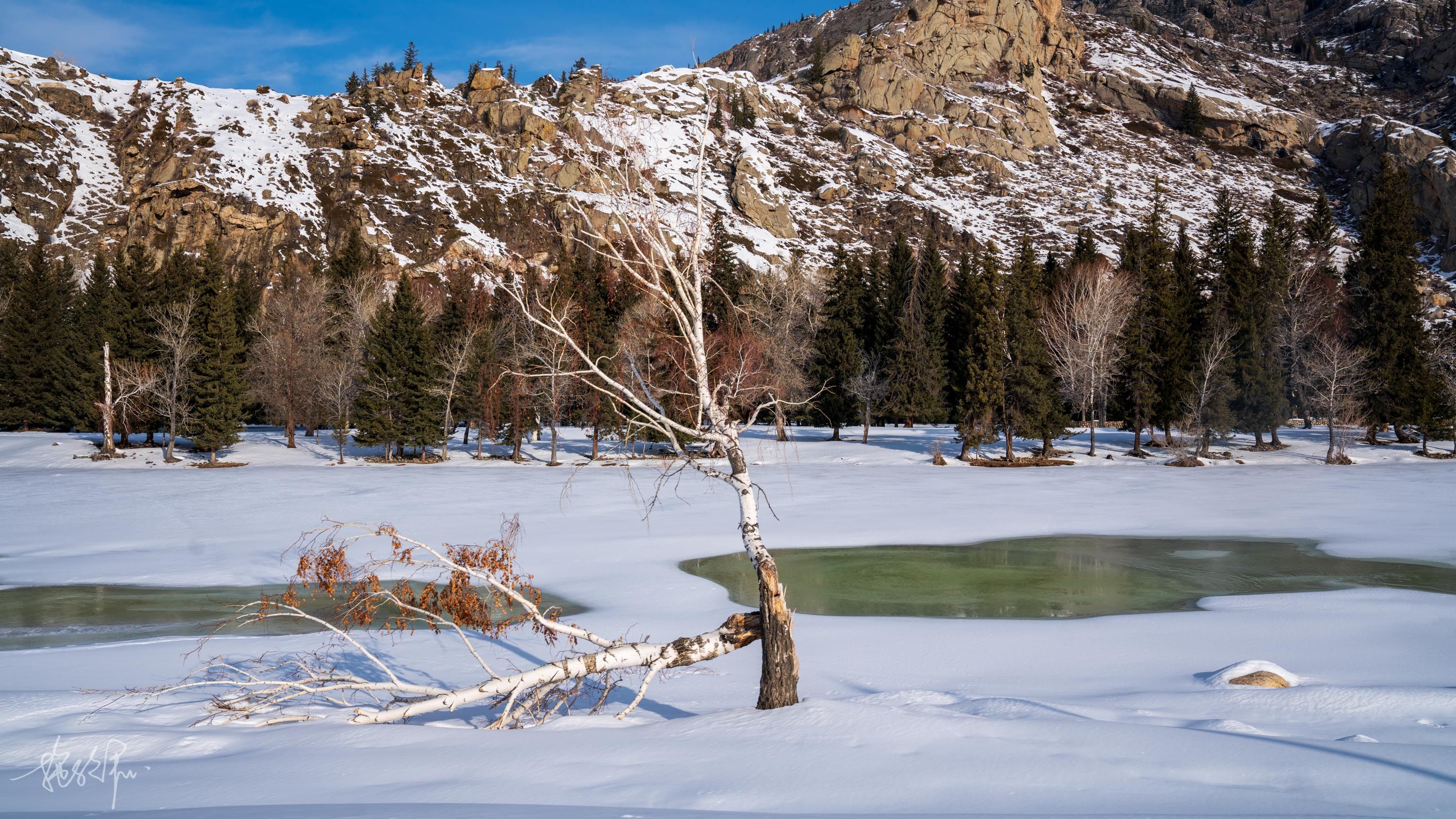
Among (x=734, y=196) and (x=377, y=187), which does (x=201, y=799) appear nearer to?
(x=377, y=187)

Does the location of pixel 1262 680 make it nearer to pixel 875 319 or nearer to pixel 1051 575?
pixel 1051 575

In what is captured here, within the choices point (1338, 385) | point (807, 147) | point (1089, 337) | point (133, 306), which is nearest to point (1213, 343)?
point (1338, 385)

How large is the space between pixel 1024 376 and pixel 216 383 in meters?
42.5

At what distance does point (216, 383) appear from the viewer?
42.9m

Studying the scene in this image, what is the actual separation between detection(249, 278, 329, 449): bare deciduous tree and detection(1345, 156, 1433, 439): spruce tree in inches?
2293

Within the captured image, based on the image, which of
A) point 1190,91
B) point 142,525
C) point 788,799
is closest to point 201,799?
point 788,799

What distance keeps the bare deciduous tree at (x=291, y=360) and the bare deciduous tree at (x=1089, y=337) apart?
42.3 meters

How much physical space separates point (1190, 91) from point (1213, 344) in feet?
455

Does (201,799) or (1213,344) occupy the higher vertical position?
(1213,344)

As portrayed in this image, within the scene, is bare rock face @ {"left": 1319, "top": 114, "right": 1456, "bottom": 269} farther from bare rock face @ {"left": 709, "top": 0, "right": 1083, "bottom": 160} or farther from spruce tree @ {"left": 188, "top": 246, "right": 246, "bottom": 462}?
spruce tree @ {"left": 188, "top": 246, "right": 246, "bottom": 462}

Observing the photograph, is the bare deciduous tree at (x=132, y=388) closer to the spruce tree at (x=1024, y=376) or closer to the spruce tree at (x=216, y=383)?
the spruce tree at (x=216, y=383)

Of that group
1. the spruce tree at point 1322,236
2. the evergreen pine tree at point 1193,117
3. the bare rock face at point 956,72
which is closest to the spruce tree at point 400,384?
the spruce tree at point 1322,236

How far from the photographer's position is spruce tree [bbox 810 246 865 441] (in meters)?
51.4

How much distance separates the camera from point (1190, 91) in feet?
500
